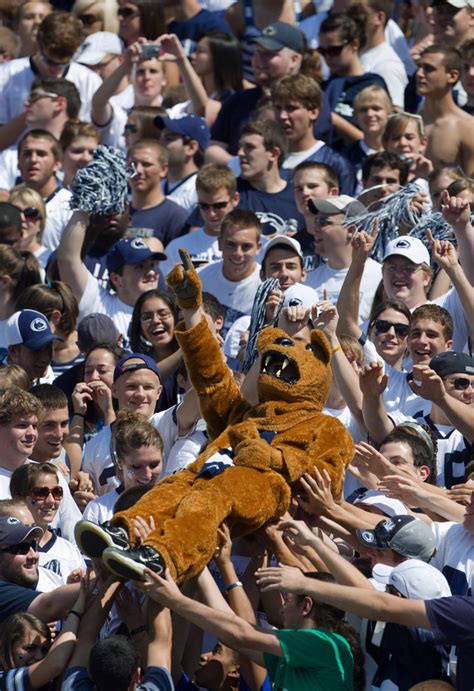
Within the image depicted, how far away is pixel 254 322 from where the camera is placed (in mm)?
8008

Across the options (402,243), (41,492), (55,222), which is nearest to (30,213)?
(55,222)

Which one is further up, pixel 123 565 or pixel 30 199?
pixel 123 565

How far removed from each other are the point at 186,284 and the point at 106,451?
1.88 metres

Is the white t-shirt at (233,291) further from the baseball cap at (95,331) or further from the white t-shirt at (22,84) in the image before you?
the white t-shirt at (22,84)

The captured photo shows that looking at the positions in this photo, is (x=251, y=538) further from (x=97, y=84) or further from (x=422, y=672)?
(x=97, y=84)

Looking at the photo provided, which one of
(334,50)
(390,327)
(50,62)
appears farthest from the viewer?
(50,62)

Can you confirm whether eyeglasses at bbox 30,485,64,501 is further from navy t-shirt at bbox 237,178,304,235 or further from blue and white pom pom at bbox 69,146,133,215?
navy t-shirt at bbox 237,178,304,235

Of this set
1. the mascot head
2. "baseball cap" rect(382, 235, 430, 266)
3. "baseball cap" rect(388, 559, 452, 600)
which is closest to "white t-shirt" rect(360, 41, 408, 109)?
"baseball cap" rect(382, 235, 430, 266)

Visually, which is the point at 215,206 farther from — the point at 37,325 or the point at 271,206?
the point at 37,325

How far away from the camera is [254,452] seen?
6664 millimetres

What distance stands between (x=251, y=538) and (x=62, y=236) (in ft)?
12.5

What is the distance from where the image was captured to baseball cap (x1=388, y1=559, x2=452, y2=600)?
20.5 ft

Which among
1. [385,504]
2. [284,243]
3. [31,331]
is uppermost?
[385,504]

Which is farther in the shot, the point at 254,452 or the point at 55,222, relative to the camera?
the point at 55,222
